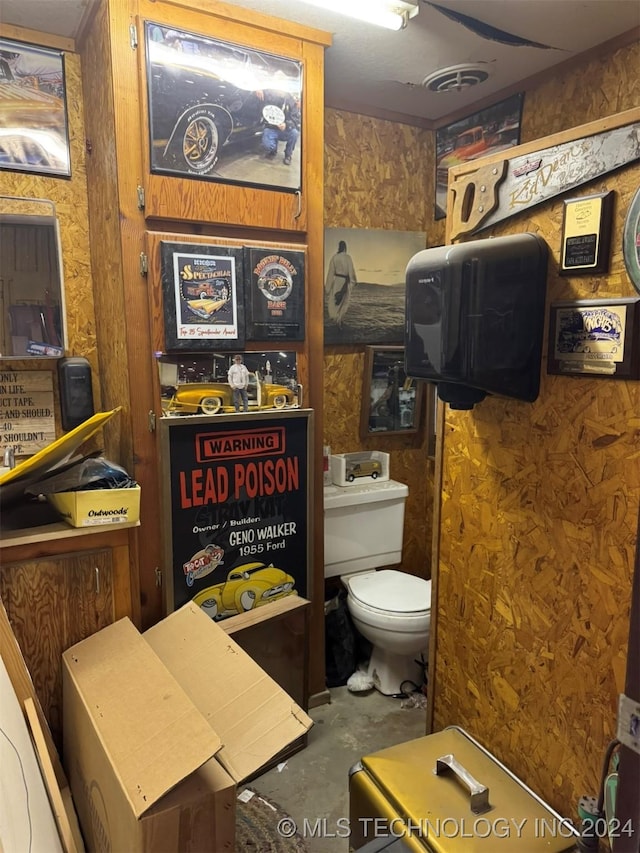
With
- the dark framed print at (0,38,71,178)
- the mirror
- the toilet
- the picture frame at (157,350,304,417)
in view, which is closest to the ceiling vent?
the picture frame at (157,350,304,417)

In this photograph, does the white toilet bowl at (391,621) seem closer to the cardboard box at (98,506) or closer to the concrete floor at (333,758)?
the concrete floor at (333,758)

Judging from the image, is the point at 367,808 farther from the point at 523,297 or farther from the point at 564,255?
the point at 564,255

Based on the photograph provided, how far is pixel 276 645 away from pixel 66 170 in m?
2.04

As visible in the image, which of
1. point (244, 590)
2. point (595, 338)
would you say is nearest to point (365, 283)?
point (244, 590)

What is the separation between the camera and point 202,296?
6.75 ft

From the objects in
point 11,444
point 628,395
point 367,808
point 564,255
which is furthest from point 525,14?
point 367,808

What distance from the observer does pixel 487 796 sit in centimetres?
Answer: 147

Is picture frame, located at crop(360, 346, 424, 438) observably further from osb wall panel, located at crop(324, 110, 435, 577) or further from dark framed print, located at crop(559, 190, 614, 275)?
dark framed print, located at crop(559, 190, 614, 275)

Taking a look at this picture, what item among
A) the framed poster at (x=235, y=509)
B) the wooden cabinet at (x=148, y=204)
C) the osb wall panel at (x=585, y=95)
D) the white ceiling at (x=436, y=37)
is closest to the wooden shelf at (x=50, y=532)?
the wooden cabinet at (x=148, y=204)

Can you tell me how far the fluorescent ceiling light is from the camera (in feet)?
6.08

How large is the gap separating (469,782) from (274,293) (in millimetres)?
1709

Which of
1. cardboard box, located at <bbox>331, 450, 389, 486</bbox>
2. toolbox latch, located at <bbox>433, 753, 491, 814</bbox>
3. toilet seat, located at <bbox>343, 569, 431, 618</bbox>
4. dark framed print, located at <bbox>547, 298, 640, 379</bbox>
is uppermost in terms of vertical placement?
dark framed print, located at <bbox>547, 298, 640, 379</bbox>

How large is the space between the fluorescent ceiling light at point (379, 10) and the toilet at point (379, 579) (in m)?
1.88

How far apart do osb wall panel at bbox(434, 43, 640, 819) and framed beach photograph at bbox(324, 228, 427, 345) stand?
4.27ft
